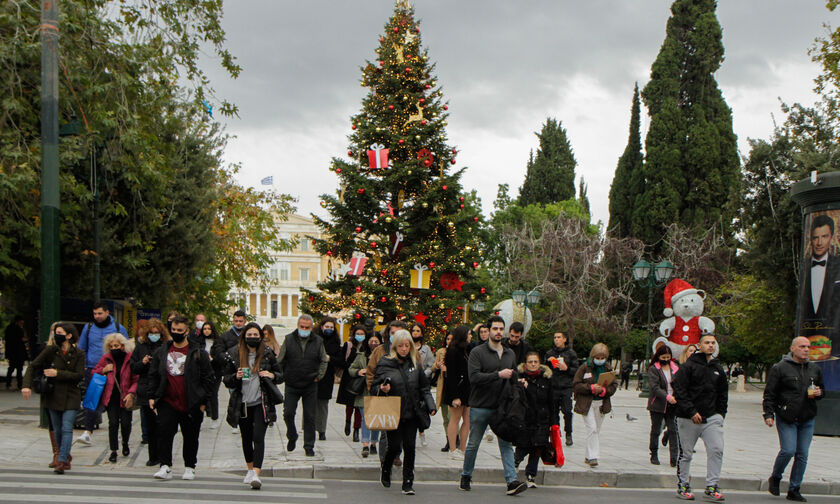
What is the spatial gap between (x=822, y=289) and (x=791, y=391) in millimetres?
8148

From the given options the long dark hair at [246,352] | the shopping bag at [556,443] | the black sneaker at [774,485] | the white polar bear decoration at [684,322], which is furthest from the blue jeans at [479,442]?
the white polar bear decoration at [684,322]

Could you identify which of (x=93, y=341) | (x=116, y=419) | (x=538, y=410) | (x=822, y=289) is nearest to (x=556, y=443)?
(x=538, y=410)

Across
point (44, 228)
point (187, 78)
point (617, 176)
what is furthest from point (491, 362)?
point (617, 176)

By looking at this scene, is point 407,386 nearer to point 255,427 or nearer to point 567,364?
point 255,427

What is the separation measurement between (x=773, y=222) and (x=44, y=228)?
71.1 ft

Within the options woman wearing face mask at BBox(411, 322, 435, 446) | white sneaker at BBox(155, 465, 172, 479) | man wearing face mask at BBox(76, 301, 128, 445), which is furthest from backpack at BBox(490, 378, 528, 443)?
man wearing face mask at BBox(76, 301, 128, 445)

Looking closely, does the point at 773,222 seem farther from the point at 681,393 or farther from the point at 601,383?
the point at 681,393

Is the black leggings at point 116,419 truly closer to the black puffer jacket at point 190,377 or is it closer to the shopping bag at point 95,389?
the shopping bag at point 95,389

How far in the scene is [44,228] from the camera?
38.2 feet

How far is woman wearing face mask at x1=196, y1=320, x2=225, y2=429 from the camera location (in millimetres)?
9352

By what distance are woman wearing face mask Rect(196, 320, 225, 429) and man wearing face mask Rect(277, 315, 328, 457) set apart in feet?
3.12

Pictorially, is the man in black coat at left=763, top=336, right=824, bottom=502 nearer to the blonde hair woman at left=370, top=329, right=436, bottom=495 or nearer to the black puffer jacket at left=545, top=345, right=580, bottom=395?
the black puffer jacket at left=545, top=345, right=580, bottom=395

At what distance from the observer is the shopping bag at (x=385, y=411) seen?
858 centimetres

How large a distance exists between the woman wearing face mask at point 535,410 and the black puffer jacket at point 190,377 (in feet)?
11.5
